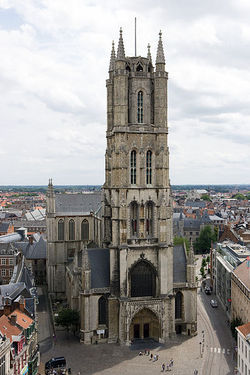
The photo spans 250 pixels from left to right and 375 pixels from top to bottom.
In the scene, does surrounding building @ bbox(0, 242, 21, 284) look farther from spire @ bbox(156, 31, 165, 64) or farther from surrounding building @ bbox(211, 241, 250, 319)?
spire @ bbox(156, 31, 165, 64)

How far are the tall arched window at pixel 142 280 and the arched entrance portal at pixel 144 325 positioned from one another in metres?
3.20

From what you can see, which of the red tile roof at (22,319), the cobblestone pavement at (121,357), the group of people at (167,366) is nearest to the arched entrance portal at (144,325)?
the cobblestone pavement at (121,357)

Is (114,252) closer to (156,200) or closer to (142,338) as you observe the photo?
(156,200)

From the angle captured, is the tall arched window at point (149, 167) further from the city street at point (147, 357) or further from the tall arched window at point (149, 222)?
the city street at point (147, 357)

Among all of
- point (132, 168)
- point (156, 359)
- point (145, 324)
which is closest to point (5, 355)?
point (156, 359)

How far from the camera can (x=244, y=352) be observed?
5256 centimetres

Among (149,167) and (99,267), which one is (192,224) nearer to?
(149,167)

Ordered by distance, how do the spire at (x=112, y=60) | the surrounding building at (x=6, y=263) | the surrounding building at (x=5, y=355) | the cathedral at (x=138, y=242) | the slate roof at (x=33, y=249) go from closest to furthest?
the surrounding building at (x=5, y=355)
the cathedral at (x=138, y=242)
the spire at (x=112, y=60)
the surrounding building at (x=6, y=263)
the slate roof at (x=33, y=249)

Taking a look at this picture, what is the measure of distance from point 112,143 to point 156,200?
13559mm

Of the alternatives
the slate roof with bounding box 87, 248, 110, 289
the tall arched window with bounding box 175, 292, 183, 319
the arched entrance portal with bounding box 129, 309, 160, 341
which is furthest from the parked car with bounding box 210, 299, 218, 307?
the slate roof with bounding box 87, 248, 110, 289

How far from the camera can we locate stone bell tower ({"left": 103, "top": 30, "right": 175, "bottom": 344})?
66.3m

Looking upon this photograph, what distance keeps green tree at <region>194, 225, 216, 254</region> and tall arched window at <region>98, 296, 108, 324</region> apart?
3351 inches

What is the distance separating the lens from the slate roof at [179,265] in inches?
2776

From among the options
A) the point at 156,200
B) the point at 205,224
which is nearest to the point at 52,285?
the point at 156,200
